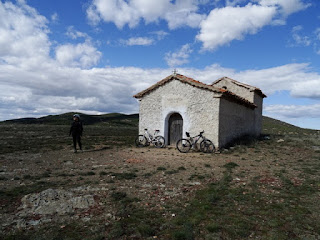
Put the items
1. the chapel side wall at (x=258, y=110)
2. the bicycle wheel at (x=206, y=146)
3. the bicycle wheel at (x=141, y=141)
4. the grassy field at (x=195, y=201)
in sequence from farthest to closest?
the chapel side wall at (x=258, y=110)
the bicycle wheel at (x=141, y=141)
the bicycle wheel at (x=206, y=146)
the grassy field at (x=195, y=201)

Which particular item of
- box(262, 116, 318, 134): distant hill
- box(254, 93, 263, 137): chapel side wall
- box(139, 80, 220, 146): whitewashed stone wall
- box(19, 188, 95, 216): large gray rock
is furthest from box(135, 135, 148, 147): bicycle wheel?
box(262, 116, 318, 134): distant hill

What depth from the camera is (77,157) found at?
1164 centimetres

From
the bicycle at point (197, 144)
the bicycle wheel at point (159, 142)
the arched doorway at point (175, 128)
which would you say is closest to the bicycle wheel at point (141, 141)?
the bicycle wheel at point (159, 142)

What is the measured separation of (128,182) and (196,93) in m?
8.49

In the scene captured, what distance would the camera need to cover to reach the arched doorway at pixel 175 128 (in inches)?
601

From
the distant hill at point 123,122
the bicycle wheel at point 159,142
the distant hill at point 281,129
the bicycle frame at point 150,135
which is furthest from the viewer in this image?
the distant hill at point 123,122

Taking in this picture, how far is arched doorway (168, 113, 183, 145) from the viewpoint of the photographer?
15.3 m

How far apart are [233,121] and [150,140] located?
233 inches

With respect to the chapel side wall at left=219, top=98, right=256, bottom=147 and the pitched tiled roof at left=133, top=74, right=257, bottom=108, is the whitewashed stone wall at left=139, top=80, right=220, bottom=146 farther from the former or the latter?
the chapel side wall at left=219, top=98, right=256, bottom=147

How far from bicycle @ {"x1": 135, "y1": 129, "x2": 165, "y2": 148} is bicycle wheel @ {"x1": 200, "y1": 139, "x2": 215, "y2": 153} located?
9.36ft

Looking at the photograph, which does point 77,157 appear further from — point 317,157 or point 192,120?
point 317,157

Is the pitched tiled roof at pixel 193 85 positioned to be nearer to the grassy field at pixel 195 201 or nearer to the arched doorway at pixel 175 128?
the arched doorway at pixel 175 128

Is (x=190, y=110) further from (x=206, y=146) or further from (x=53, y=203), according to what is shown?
(x=53, y=203)

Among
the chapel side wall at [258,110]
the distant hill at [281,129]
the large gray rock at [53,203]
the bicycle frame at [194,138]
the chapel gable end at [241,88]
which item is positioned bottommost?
the large gray rock at [53,203]
